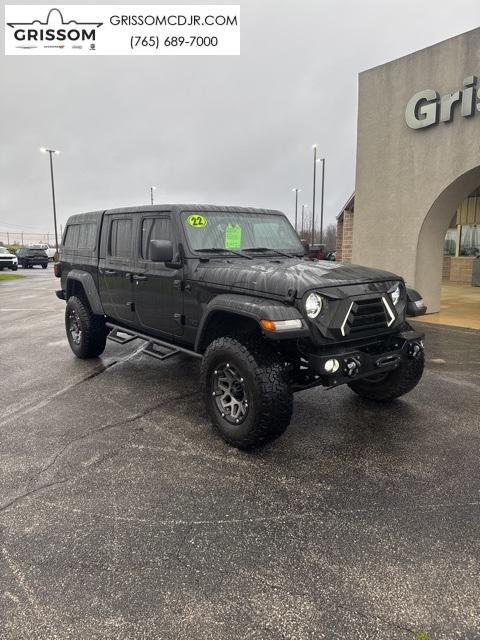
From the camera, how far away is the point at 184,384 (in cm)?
545

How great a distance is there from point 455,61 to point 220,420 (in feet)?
28.4

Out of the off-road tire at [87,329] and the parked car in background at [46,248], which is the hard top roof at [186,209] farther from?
the parked car in background at [46,248]

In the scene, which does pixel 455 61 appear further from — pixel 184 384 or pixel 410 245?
pixel 184 384

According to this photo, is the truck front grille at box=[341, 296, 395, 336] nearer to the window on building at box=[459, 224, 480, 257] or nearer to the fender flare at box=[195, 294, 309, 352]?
the fender flare at box=[195, 294, 309, 352]

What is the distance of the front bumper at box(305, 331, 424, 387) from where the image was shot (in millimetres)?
3436

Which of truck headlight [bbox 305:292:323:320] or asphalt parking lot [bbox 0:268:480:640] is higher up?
truck headlight [bbox 305:292:323:320]

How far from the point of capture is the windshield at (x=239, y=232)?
4.52 m

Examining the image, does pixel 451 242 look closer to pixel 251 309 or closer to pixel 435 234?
pixel 435 234

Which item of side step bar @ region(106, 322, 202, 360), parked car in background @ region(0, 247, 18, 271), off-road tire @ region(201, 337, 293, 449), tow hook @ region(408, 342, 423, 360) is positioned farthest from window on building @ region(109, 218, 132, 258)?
parked car in background @ region(0, 247, 18, 271)

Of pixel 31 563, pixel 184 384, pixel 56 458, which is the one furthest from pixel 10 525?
pixel 184 384

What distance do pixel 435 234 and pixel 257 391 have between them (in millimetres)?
8018

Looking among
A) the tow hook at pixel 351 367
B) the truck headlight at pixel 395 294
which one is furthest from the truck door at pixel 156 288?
the truck headlight at pixel 395 294

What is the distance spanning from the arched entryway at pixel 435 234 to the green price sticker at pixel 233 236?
20.3ft

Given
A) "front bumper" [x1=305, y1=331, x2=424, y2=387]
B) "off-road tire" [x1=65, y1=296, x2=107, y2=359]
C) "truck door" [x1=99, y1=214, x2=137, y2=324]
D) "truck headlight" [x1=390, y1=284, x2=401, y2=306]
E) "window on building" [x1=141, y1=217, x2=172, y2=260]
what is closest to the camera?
"front bumper" [x1=305, y1=331, x2=424, y2=387]
